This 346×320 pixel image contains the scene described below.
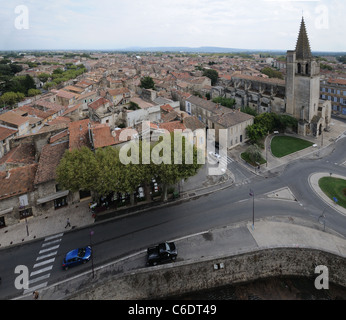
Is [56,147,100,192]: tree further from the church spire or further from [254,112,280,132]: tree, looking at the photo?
the church spire

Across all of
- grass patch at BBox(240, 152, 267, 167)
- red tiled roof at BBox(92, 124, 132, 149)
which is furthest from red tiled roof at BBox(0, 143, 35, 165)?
grass patch at BBox(240, 152, 267, 167)

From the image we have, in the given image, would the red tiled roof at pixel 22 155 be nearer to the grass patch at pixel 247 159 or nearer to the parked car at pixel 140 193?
the parked car at pixel 140 193

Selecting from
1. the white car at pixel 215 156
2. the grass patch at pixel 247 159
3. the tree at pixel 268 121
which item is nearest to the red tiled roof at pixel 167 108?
the white car at pixel 215 156

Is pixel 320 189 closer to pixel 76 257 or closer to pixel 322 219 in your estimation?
pixel 322 219

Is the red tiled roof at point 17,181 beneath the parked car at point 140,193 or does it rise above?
above

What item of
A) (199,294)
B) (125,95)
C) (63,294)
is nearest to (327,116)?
(125,95)
